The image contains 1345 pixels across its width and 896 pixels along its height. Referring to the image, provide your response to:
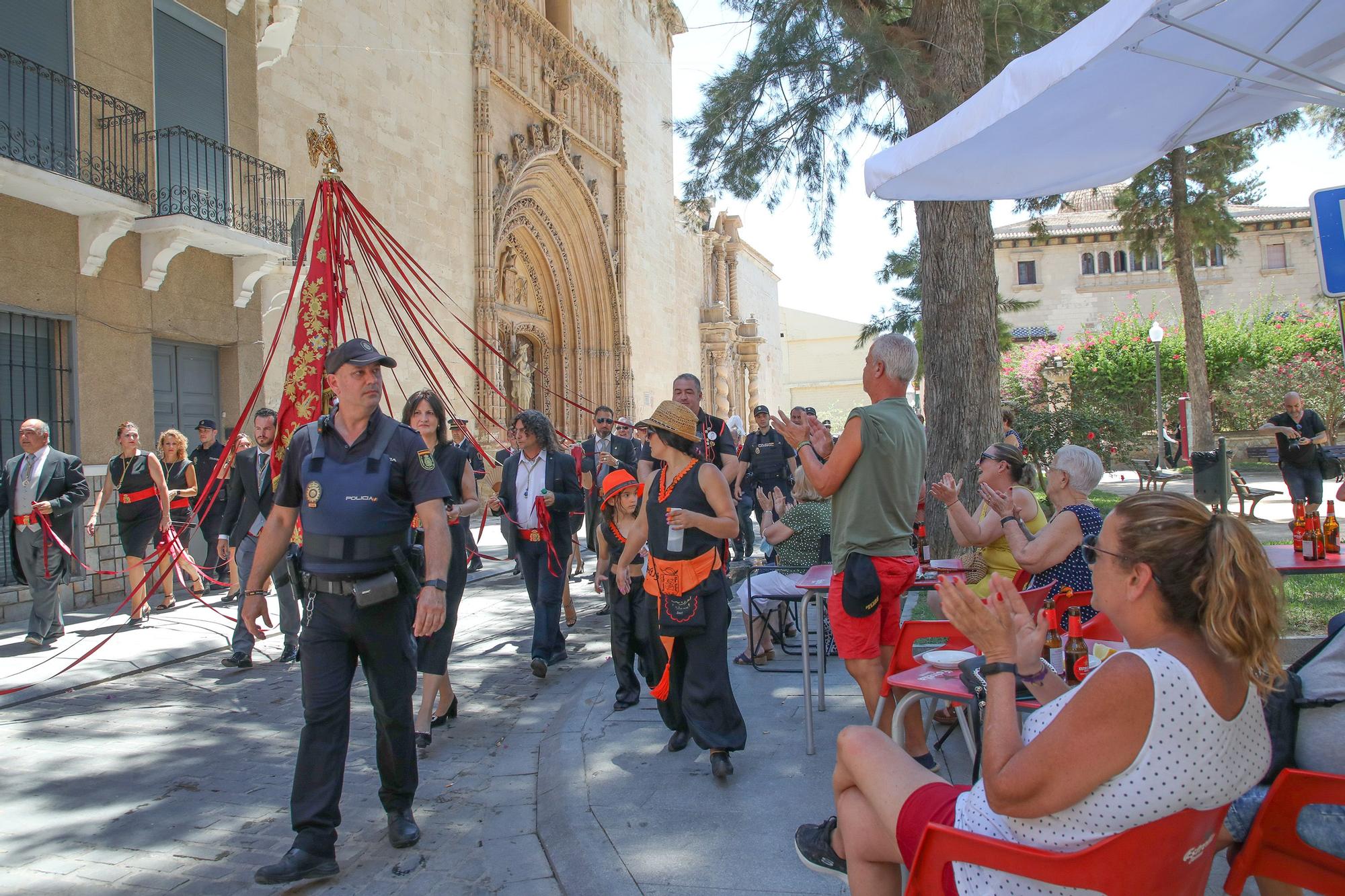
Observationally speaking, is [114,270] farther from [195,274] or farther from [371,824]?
[371,824]

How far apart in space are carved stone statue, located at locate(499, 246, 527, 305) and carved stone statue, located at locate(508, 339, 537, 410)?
107 cm

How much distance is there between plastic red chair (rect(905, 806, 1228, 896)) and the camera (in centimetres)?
193

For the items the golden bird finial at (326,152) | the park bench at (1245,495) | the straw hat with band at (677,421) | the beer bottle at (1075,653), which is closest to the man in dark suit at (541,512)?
the golden bird finial at (326,152)

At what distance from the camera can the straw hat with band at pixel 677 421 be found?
4.54m

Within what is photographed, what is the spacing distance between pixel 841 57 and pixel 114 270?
8.28 meters

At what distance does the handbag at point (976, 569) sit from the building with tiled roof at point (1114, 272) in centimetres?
4544

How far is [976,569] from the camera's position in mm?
5105

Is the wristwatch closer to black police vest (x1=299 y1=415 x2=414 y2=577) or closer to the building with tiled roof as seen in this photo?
black police vest (x1=299 y1=415 x2=414 y2=577)

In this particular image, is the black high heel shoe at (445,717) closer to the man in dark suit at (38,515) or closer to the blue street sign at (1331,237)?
the man in dark suit at (38,515)

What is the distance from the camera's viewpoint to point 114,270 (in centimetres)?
1051

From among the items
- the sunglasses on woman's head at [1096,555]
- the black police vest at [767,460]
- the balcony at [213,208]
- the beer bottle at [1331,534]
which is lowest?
the beer bottle at [1331,534]

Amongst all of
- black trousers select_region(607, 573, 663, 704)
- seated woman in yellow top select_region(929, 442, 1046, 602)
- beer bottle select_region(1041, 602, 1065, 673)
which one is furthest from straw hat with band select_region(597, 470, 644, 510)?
beer bottle select_region(1041, 602, 1065, 673)

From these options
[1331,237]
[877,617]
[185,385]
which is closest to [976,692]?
[877,617]

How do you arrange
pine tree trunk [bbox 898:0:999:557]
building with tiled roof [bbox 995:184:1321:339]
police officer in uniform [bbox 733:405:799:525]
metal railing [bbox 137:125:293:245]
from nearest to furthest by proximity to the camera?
pine tree trunk [bbox 898:0:999:557] < metal railing [bbox 137:125:293:245] < police officer in uniform [bbox 733:405:799:525] < building with tiled roof [bbox 995:184:1321:339]
